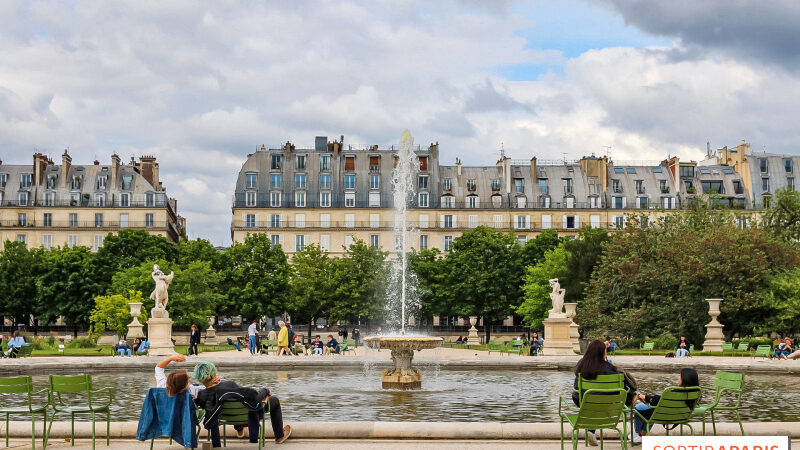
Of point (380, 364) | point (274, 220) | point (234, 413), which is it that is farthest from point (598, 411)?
point (274, 220)

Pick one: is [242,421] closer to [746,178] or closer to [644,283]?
[644,283]

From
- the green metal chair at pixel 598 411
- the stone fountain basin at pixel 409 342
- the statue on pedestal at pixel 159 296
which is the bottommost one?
the green metal chair at pixel 598 411

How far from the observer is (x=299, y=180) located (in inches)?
3654

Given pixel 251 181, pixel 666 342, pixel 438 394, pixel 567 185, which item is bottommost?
pixel 438 394

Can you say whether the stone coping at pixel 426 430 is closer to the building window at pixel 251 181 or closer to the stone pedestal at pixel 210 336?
the stone pedestal at pixel 210 336

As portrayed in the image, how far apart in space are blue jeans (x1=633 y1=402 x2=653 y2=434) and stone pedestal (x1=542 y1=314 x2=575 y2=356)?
2241 cm

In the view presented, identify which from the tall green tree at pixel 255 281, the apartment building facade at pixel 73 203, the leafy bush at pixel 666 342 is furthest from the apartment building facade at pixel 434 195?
the leafy bush at pixel 666 342

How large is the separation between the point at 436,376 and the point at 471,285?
4774cm

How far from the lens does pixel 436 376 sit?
26172 mm

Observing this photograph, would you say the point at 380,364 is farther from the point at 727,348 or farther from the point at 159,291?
the point at 727,348

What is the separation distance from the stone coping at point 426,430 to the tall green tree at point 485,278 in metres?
60.9

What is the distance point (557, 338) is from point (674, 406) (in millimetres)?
23371

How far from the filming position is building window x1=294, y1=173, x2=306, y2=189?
92.6 metres

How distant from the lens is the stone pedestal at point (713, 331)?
39875 mm
